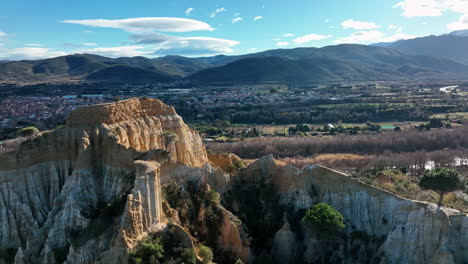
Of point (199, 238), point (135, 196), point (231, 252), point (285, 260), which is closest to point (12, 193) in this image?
point (135, 196)

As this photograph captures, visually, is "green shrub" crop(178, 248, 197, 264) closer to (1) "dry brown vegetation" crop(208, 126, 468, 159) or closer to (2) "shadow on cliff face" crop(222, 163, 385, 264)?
(2) "shadow on cliff face" crop(222, 163, 385, 264)

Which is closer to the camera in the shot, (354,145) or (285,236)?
(285,236)

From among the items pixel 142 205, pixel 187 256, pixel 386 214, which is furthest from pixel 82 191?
pixel 386 214

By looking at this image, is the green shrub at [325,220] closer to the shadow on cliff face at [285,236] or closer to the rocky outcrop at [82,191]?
the shadow on cliff face at [285,236]

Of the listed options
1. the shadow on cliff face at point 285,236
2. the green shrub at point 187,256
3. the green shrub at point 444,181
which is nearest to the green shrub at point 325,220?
the shadow on cliff face at point 285,236

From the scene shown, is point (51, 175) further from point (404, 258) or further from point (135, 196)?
point (404, 258)

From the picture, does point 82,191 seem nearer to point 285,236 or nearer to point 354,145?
point 285,236

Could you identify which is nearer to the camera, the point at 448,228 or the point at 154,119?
the point at 448,228
